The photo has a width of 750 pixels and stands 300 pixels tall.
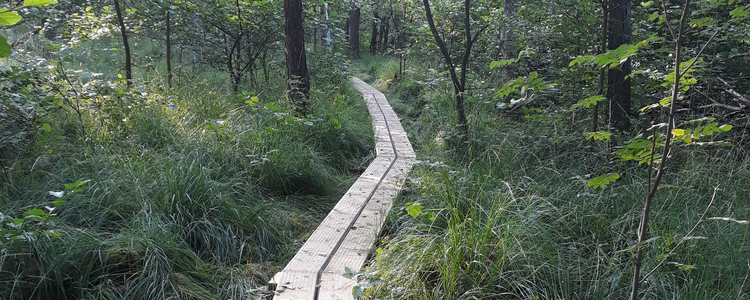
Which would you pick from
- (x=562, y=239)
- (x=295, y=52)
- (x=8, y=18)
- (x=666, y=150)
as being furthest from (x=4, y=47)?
(x=295, y=52)

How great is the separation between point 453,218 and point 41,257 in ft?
7.84

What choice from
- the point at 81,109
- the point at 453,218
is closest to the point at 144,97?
the point at 81,109

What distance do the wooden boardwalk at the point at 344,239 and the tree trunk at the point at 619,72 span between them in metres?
2.21

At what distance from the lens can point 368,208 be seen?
3.57 meters

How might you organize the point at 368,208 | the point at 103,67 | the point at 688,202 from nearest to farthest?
the point at 688,202 → the point at 368,208 → the point at 103,67

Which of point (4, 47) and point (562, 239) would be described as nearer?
point (4, 47)

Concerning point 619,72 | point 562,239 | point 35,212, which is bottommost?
point 562,239

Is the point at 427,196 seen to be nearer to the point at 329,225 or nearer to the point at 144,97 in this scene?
the point at 329,225

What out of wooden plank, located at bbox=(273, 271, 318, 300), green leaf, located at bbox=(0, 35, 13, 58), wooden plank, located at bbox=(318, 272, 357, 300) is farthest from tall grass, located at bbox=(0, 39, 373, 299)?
green leaf, located at bbox=(0, 35, 13, 58)

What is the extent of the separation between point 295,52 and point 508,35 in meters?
3.82

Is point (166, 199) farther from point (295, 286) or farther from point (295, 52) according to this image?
point (295, 52)

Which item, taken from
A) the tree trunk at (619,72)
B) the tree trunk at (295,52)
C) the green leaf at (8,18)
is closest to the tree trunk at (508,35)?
the tree trunk at (619,72)

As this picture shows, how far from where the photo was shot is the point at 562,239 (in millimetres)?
2766

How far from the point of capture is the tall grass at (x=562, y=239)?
2270 millimetres
